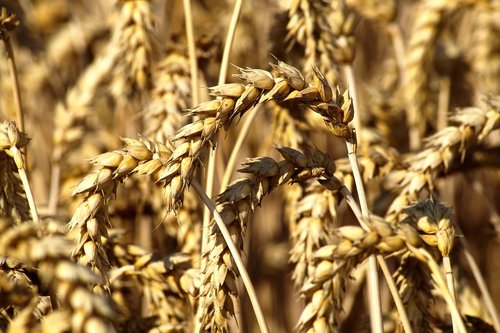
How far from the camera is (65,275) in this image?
3.07 feet

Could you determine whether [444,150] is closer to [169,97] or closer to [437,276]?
[437,276]

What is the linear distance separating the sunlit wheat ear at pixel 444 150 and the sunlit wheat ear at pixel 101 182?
78 centimetres

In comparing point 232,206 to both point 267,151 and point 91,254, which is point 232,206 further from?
point 267,151

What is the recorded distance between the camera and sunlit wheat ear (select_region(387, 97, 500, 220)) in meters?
1.93

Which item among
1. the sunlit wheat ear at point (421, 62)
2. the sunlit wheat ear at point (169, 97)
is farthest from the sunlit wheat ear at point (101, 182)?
the sunlit wheat ear at point (421, 62)

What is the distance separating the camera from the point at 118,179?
1466mm

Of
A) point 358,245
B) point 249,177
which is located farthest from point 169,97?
point 358,245

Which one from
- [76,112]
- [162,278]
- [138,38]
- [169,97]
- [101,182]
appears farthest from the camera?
[76,112]

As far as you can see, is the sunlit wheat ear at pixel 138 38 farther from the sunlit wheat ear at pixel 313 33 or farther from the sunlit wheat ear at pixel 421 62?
the sunlit wheat ear at pixel 421 62

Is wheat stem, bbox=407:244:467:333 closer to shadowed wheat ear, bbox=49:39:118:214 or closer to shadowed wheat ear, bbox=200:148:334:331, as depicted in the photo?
shadowed wheat ear, bbox=200:148:334:331

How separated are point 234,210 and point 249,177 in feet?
0.29

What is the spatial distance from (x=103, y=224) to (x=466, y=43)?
348 centimetres

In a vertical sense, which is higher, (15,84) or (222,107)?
(15,84)

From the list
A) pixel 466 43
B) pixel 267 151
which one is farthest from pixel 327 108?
pixel 466 43
